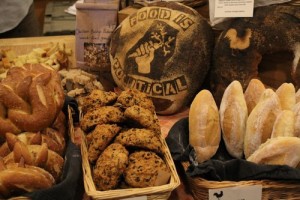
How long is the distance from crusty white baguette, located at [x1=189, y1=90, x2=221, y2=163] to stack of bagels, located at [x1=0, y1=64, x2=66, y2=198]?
1.21 feet

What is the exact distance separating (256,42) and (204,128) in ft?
1.29

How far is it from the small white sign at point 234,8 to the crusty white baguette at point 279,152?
0.52m

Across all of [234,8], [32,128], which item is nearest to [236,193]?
[32,128]

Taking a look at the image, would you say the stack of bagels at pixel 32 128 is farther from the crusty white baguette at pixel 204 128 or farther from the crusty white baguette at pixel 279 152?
the crusty white baguette at pixel 279 152

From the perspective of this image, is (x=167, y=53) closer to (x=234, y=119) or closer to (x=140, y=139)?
(x=234, y=119)

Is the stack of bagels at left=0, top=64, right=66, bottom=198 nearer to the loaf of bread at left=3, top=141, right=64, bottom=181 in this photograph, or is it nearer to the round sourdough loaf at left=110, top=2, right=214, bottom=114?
the loaf of bread at left=3, top=141, right=64, bottom=181

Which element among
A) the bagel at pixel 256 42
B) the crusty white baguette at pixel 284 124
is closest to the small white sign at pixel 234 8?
the bagel at pixel 256 42

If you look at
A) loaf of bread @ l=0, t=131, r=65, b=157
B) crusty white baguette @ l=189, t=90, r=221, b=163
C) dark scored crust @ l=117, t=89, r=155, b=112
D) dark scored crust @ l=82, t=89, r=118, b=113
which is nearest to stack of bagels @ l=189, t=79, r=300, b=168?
crusty white baguette @ l=189, t=90, r=221, b=163

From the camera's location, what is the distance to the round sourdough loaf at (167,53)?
1.44 m

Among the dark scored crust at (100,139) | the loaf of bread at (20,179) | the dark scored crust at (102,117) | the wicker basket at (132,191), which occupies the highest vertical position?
the dark scored crust at (102,117)

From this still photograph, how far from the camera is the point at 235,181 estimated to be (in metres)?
1.02

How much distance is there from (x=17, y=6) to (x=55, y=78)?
92 centimetres

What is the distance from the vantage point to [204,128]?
3.74ft

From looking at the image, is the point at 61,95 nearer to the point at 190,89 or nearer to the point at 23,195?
the point at 23,195
